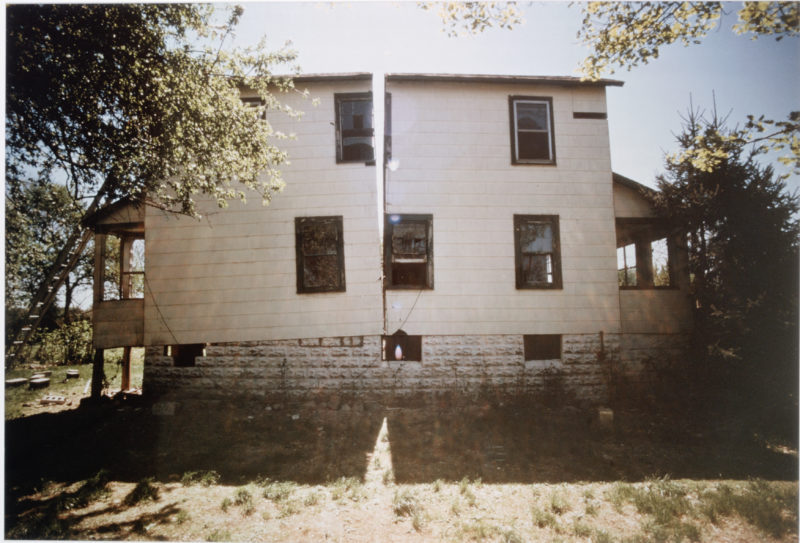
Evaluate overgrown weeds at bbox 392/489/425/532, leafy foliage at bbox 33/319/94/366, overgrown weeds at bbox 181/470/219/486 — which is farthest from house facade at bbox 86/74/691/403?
leafy foliage at bbox 33/319/94/366

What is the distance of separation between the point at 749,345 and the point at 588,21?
6808 millimetres

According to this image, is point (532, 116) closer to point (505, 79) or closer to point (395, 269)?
point (505, 79)

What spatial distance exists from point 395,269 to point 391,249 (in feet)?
1.59

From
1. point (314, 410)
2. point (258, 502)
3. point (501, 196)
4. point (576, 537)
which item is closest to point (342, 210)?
point (501, 196)

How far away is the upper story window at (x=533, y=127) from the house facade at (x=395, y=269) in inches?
10.2

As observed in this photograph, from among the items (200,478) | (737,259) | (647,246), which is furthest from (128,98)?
(647,246)

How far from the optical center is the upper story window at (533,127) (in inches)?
313

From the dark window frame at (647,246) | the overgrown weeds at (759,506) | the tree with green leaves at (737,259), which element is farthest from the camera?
the dark window frame at (647,246)

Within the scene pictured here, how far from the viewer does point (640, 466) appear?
16.9 feet

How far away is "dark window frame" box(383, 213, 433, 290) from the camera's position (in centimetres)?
748

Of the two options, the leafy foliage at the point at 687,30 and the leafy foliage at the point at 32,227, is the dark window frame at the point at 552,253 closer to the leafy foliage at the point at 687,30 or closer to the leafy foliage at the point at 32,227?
the leafy foliage at the point at 687,30

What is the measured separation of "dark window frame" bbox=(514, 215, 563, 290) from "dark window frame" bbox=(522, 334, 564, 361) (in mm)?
1332

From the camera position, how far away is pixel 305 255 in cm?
759

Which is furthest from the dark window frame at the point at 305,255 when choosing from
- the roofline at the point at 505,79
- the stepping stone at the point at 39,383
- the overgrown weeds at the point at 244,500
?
the stepping stone at the point at 39,383
